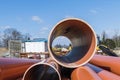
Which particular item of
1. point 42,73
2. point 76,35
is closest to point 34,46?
point 76,35

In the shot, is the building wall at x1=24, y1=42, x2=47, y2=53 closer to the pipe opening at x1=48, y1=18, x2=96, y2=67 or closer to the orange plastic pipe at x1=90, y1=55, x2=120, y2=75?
the orange plastic pipe at x1=90, y1=55, x2=120, y2=75

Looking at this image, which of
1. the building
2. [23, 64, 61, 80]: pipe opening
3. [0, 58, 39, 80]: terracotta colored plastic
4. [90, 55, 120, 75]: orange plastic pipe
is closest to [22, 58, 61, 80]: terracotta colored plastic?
[23, 64, 61, 80]: pipe opening

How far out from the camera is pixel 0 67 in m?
3.50

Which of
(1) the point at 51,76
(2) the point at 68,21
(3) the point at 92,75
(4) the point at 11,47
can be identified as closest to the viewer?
(3) the point at 92,75

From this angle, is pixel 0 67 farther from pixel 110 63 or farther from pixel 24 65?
pixel 110 63

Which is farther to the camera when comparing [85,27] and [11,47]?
[11,47]

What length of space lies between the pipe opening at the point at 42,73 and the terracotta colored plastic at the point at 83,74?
18 centimetres

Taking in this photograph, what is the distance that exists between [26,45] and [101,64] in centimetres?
1927

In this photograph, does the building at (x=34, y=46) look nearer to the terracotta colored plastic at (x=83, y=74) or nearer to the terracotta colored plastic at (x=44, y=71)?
the terracotta colored plastic at (x=44, y=71)

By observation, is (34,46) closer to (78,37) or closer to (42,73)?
(78,37)

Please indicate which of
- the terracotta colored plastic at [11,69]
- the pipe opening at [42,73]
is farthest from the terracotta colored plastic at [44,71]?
the terracotta colored plastic at [11,69]

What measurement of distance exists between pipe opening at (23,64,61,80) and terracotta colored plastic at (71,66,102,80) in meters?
0.18

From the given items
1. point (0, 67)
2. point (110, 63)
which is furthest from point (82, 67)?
point (110, 63)

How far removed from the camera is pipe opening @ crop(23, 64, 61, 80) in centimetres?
329
